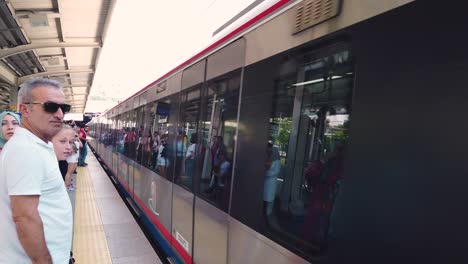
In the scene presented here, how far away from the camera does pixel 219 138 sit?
3.21 m

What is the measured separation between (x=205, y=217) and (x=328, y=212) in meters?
1.90

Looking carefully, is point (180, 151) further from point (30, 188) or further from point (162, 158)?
point (30, 188)

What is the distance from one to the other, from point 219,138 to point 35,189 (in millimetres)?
1757

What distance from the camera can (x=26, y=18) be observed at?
9344 mm

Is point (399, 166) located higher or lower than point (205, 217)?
higher

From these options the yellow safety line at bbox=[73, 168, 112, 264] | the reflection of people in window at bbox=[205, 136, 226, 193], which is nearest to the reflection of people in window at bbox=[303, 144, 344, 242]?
the reflection of people in window at bbox=[205, 136, 226, 193]

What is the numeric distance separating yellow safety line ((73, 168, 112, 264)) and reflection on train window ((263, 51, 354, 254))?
133 inches

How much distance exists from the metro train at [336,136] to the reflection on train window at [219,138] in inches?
0.7

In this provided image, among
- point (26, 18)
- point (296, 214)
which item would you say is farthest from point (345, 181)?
point (26, 18)

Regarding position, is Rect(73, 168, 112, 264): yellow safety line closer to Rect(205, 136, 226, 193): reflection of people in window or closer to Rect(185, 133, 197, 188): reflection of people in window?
Rect(185, 133, 197, 188): reflection of people in window

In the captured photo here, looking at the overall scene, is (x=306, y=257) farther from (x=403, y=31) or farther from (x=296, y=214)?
(x=403, y=31)

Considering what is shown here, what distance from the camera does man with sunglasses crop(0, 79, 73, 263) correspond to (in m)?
1.67

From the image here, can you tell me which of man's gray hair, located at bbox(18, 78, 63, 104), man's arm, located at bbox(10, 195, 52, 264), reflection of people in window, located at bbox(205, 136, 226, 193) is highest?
man's gray hair, located at bbox(18, 78, 63, 104)

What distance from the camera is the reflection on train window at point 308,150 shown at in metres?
1.79
